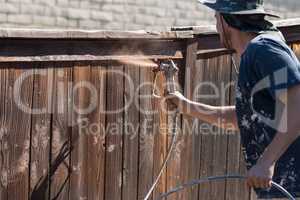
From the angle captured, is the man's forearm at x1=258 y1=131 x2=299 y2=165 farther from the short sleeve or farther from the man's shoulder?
the man's shoulder

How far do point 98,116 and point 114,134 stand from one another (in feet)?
0.52

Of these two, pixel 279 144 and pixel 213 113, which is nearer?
pixel 279 144

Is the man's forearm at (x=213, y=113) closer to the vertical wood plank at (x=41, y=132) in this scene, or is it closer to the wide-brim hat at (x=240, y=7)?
the wide-brim hat at (x=240, y=7)

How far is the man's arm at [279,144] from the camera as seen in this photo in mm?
2803

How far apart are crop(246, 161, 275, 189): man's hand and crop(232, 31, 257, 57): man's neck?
22.9 inches

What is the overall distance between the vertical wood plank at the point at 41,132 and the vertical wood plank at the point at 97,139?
27cm

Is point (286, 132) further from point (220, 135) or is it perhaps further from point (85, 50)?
point (220, 135)

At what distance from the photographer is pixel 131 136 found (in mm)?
4133

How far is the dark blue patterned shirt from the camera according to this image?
9.53 feet

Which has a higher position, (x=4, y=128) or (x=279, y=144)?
(x=279, y=144)

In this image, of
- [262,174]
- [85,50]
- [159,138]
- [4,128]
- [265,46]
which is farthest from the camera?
[159,138]

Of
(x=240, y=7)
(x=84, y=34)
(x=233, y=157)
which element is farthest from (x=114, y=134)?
(x=240, y=7)

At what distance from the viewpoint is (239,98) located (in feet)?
10.2

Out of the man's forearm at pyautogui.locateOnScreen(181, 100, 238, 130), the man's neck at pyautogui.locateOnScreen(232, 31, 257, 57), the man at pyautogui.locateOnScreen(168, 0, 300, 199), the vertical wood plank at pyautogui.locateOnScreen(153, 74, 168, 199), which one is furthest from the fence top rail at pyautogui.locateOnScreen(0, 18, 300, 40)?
the man's neck at pyautogui.locateOnScreen(232, 31, 257, 57)
